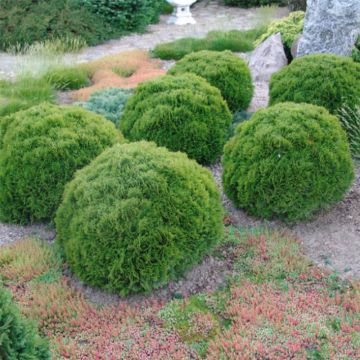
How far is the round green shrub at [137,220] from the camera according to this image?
14.2 ft

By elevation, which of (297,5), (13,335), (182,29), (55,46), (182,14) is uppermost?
(13,335)

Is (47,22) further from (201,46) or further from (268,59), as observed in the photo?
(268,59)

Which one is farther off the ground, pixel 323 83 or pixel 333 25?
pixel 333 25

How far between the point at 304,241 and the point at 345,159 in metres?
0.92

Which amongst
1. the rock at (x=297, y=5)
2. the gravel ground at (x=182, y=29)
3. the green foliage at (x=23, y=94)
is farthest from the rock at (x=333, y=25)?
the rock at (x=297, y=5)

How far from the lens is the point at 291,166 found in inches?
209

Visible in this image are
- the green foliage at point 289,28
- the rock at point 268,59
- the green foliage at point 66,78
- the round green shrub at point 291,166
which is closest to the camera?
the round green shrub at point 291,166

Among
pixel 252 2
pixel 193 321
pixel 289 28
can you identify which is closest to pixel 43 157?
pixel 193 321

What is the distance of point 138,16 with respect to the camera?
1451cm

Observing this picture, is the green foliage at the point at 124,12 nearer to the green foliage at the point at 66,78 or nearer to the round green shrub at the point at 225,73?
the green foliage at the point at 66,78

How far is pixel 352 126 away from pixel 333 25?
301 centimetres

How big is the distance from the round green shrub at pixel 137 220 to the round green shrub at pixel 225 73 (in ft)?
10.6

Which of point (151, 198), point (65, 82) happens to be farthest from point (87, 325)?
point (65, 82)

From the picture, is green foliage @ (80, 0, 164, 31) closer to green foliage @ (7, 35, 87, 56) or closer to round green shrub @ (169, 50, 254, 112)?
green foliage @ (7, 35, 87, 56)
